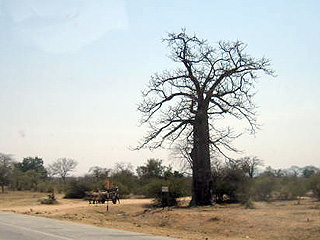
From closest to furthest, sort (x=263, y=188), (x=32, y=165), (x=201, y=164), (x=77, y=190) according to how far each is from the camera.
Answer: (x=201, y=164), (x=263, y=188), (x=77, y=190), (x=32, y=165)

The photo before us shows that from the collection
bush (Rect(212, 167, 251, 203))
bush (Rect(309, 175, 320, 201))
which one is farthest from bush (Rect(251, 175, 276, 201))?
bush (Rect(309, 175, 320, 201))

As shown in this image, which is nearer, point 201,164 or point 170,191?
point 201,164

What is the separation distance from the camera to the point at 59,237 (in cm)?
1130

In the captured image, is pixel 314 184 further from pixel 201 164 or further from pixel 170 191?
pixel 170 191

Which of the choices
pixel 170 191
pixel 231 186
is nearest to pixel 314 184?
pixel 231 186

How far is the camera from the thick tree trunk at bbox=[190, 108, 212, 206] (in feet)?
73.5

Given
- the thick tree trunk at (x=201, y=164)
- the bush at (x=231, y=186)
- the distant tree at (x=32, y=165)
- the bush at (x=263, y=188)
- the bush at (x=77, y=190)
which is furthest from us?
the distant tree at (x=32, y=165)

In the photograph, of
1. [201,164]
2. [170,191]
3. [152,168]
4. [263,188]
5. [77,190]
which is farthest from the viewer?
[152,168]

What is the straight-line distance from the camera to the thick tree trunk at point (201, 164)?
22.4 meters

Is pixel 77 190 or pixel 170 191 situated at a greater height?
pixel 77 190

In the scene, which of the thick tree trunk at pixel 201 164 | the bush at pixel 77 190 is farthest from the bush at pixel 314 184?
the bush at pixel 77 190

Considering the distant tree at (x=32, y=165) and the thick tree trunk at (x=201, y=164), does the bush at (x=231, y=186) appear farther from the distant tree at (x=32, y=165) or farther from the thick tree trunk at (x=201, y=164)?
the distant tree at (x=32, y=165)

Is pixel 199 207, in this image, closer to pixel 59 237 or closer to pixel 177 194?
pixel 177 194

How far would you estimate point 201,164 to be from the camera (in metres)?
22.5
